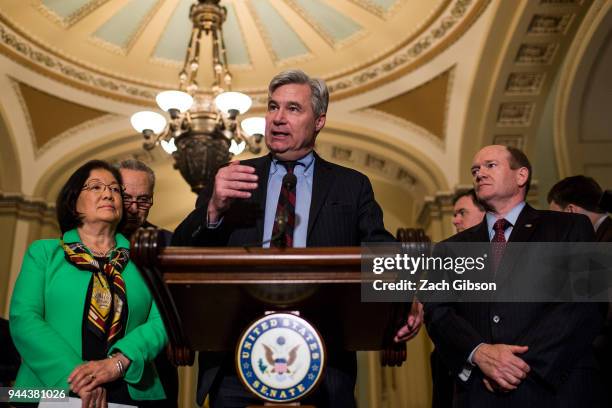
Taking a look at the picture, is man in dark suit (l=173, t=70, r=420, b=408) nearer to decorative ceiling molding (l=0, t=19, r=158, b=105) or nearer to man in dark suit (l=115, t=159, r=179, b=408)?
man in dark suit (l=115, t=159, r=179, b=408)

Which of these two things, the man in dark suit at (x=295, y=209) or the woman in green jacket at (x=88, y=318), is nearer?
the man in dark suit at (x=295, y=209)

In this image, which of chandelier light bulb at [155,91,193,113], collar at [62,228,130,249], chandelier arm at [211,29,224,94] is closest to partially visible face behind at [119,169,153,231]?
collar at [62,228,130,249]

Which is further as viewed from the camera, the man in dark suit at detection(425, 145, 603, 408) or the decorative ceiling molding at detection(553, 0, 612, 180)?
the decorative ceiling molding at detection(553, 0, 612, 180)

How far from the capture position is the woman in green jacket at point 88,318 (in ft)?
6.41

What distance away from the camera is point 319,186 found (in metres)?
1.82

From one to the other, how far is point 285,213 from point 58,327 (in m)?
1.01

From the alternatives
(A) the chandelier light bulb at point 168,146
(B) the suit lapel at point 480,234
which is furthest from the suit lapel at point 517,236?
(A) the chandelier light bulb at point 168,146

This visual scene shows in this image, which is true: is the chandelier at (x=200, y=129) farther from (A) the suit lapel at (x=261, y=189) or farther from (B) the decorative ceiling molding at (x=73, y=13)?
(A) the suit lapel at (x=261, y=189)

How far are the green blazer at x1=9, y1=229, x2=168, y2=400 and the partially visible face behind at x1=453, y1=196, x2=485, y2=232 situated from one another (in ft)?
6.69

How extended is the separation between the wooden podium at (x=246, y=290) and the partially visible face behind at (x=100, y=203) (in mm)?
829

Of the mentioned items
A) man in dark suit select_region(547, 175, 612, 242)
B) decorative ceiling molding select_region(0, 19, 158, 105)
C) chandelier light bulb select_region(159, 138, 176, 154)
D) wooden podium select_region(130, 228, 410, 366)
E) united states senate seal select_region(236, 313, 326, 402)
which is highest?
decorative ceiling molding select_region(0, 19, 158, 105)

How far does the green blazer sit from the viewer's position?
1.97 m

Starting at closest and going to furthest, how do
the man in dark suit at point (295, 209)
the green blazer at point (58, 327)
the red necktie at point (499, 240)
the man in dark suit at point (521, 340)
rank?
1. the man in dark suit at point (295, 209)
2. the green blazer at point (58, 327)
3. the man in dark suit at point (521, 340)
4. the red necktie at point (499, 240)

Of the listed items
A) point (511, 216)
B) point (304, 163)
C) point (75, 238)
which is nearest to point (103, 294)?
point (75, 238)
